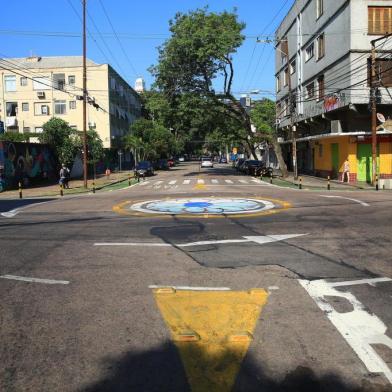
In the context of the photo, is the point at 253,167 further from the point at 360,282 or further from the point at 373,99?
the point at 360,282

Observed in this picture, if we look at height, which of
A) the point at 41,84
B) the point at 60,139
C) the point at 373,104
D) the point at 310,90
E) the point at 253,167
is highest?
the point at 41,84

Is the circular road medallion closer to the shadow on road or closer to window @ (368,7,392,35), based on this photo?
the shadow on road

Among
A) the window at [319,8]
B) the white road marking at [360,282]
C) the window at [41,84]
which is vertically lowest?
the white road marking at [360,282]

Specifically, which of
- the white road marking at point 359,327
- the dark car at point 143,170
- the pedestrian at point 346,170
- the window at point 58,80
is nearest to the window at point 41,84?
the window at point 58,80

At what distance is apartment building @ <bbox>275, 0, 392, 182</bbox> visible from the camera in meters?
31.5

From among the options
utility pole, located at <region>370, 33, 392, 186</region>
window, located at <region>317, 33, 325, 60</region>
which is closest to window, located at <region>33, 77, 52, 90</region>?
window, located at <region>317, 33, 325, 60</region>

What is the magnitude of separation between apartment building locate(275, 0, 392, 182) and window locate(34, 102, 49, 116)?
3219 cm

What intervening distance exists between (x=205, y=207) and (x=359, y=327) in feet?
42.5

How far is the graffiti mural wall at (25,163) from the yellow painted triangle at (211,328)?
91.9 feet

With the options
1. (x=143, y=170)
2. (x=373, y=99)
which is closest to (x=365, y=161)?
(x=373, y=99)

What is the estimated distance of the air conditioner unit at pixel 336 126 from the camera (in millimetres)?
34469

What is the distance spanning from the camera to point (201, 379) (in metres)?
4.40

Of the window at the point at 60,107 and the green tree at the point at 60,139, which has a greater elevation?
the window at the point at 60,107

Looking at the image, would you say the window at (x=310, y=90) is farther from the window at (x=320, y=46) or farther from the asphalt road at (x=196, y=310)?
the asphalt road at (x=196, y=310)
